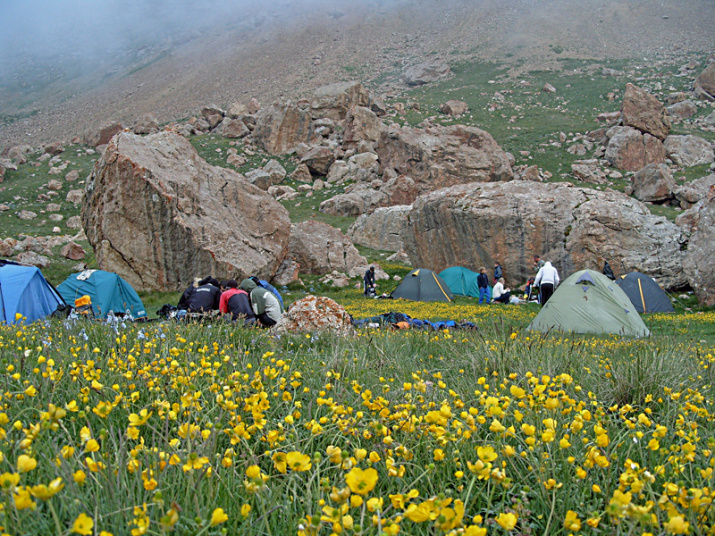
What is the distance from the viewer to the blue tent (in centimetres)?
1125

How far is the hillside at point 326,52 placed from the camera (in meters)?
84.4

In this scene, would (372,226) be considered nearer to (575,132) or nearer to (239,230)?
(239,230)

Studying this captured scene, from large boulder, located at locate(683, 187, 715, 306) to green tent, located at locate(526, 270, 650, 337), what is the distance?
5.81 meters

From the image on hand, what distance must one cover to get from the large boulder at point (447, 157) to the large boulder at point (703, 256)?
79.1 feet

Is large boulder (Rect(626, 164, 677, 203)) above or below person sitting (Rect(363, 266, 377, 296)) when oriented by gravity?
below

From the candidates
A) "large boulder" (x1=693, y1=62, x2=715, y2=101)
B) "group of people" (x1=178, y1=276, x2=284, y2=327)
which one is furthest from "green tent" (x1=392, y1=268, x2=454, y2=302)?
"large boulder" (x1=693, y1=62, x2=715, y2=101)

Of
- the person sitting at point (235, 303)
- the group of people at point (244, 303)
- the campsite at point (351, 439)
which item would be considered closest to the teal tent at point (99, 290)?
the group of people at point (244, 303)

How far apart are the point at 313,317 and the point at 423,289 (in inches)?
458

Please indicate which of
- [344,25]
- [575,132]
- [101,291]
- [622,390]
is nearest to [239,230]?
[101,291]

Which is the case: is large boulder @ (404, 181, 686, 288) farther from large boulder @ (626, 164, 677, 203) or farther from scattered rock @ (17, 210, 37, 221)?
scattered rock @ (17, 210, 37, 221)

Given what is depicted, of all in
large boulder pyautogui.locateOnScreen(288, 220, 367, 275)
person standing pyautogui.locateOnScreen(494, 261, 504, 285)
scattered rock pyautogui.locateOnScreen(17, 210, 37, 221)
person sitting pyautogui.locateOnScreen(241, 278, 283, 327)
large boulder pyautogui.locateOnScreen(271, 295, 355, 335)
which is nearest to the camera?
large boulder pyautogui.locateOnScreen(271, 295, 355, 335)

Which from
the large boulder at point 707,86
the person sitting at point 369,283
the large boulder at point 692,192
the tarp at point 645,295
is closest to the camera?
the tarp at point 645,295

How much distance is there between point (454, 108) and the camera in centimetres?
6419

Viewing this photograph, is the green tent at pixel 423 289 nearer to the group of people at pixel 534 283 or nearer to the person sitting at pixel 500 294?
the group of people at pixel 534 283
